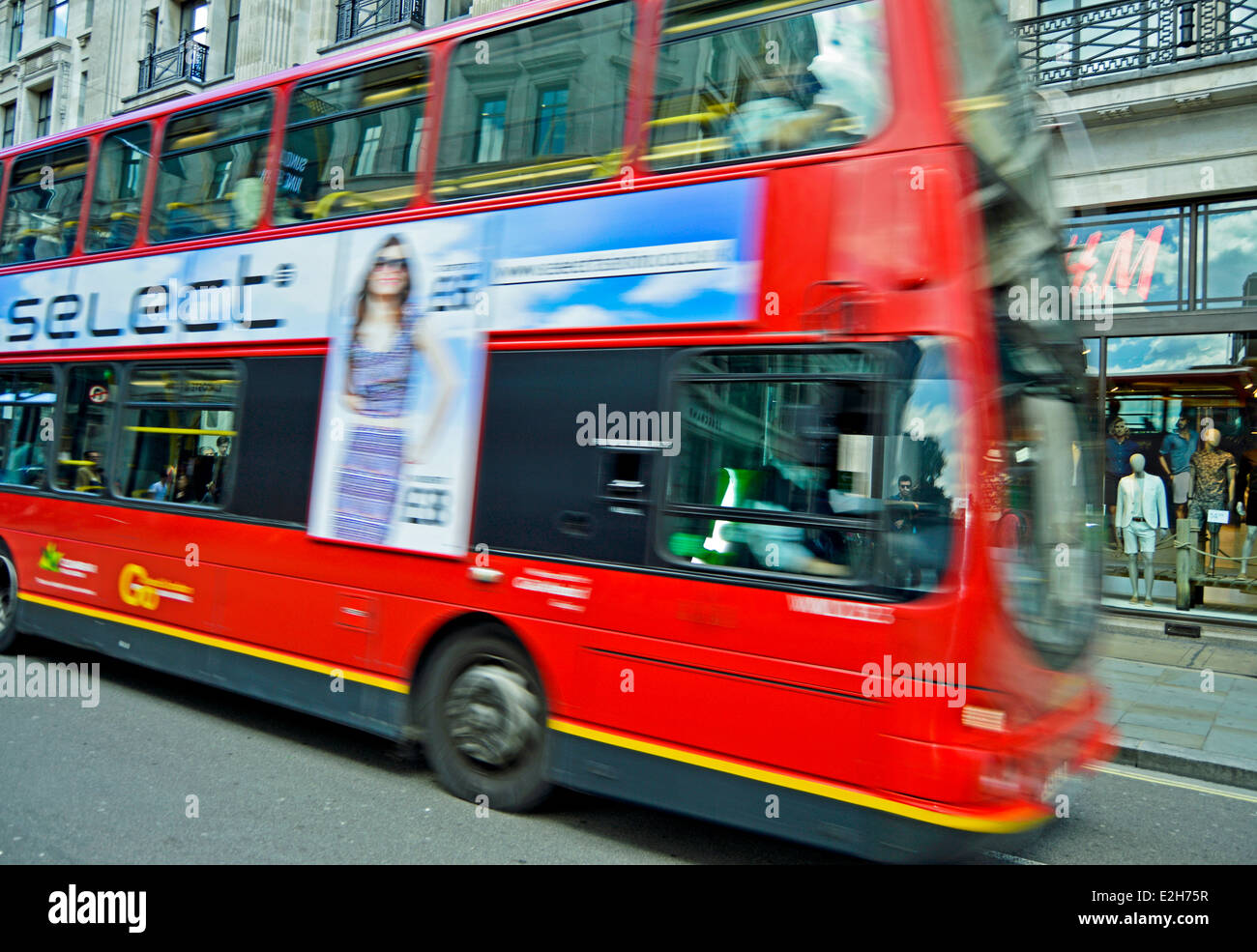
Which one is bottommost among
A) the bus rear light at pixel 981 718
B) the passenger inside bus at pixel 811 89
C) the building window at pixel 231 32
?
the bus rear light at pixel 981 718

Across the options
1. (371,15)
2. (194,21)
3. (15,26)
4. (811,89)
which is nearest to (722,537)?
(811,89)

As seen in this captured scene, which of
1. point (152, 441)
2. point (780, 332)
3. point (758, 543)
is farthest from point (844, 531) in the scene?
point (152, 441)

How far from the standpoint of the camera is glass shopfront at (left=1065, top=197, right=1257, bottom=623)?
11.3 meters

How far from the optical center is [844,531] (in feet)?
13.0

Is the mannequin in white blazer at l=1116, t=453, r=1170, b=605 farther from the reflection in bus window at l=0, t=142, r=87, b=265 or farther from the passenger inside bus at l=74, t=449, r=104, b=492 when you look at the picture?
the reflection in bus window at l=0, t=142, r=87, b=265

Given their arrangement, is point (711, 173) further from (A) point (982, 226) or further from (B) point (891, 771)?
(B) point (891, 771)

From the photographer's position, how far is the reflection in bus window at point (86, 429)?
742 centimetres

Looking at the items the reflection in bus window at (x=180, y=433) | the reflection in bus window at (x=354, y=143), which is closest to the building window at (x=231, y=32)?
the reflection in bus window at (x=180, y=433)

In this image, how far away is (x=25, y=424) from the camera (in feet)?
27.0

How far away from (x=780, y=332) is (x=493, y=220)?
190 cm

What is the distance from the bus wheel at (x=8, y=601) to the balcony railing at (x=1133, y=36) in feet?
40.0

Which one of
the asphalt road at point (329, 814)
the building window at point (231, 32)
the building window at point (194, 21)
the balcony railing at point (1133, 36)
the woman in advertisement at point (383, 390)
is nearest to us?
the asphalt road at point (329, 814)

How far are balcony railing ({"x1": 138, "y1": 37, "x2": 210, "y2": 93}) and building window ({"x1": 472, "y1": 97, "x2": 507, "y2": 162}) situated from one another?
21.0 meters

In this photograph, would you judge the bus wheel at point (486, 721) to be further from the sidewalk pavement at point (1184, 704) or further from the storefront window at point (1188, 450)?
the storefront window at point (1188, 450)
